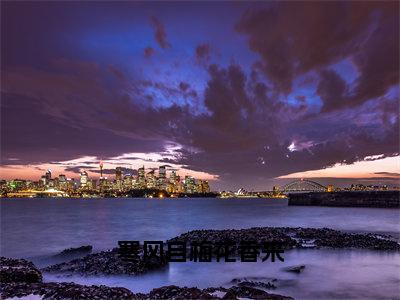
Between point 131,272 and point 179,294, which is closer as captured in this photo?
point 179,294

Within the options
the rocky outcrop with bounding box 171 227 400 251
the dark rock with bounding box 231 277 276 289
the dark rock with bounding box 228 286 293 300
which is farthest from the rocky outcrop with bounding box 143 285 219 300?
the rocky outcrop with bounding box 171 227 400 251

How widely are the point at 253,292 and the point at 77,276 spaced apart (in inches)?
540

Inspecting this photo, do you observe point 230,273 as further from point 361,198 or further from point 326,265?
point 361,198

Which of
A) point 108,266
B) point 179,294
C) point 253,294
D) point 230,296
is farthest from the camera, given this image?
point 108,266

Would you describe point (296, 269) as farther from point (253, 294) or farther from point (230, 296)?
point (230, 296)

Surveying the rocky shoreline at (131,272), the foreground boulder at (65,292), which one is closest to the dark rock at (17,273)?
the rocky shoreline at (131,272)

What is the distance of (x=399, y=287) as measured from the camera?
2358cm

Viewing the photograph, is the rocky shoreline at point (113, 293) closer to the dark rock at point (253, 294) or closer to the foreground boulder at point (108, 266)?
the dark rock at point (253, 294)

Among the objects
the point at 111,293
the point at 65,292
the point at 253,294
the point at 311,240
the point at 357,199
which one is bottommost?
the point at 253,294

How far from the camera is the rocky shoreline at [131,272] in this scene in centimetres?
1730

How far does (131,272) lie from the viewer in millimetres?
25859

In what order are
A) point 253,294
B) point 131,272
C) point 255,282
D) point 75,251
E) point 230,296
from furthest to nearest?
1. point 75,251
2. point 131,272
3. point 255,282
4. point 253,294
5. point 230,296

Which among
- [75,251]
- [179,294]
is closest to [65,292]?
[179,294]

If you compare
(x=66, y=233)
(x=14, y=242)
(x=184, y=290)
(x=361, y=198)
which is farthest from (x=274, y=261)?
(x=361, y=198)
